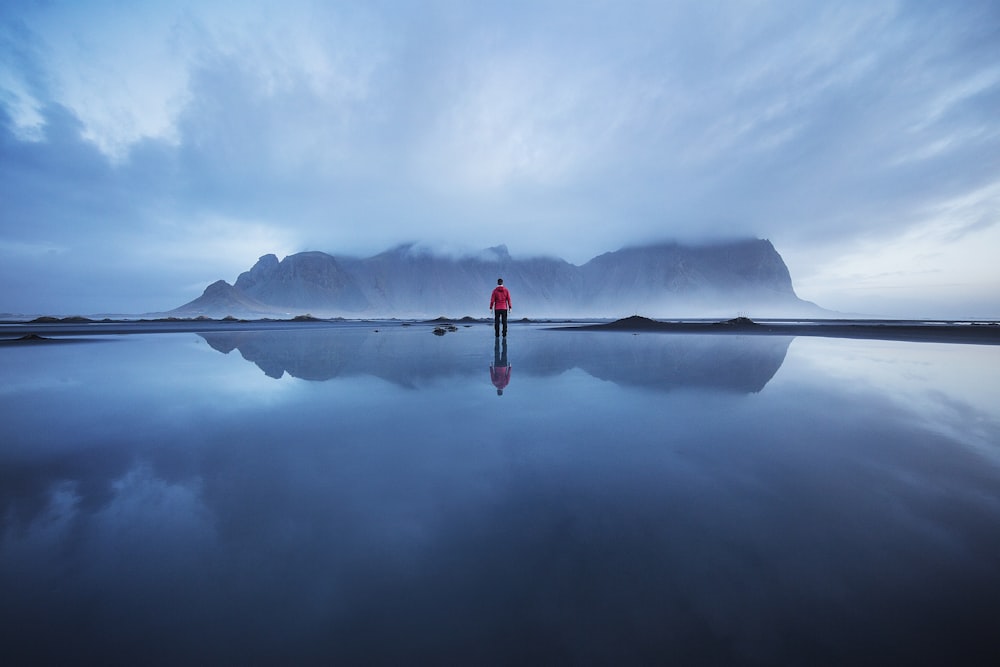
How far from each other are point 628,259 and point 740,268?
49267 mm

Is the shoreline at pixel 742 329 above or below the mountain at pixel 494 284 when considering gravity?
below

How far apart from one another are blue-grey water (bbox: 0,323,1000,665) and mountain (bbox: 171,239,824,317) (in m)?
158

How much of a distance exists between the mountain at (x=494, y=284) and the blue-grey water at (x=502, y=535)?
158m

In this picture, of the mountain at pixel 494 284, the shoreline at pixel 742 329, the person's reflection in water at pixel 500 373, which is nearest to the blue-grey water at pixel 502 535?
the person's reflection in water at pixel 500 373

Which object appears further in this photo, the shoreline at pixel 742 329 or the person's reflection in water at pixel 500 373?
the shoreline at pixel 742 329

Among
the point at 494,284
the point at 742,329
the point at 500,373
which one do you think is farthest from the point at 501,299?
the point at 494,284

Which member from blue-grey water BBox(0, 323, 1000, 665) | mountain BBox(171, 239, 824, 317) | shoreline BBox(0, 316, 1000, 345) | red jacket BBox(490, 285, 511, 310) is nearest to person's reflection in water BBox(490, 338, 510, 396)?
blue-grey water BBox(0, 323, 1000, 665)

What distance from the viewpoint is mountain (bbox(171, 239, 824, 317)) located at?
536ft

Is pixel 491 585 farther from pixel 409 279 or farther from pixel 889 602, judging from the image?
pixel 409 279

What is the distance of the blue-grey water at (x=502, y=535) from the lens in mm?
1479

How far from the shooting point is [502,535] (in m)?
2.16

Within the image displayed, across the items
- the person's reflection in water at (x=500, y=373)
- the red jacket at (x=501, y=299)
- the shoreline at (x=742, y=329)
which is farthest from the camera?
the shoreline at (x=742, y=329)

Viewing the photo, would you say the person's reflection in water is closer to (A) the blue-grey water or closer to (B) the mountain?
(A) the blue-grey water

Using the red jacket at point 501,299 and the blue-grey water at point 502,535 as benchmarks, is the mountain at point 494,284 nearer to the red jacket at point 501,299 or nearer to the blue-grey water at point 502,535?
the red jacket at point 501,299
